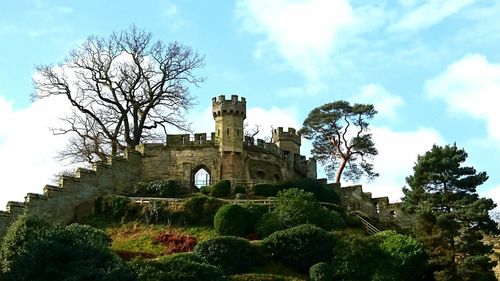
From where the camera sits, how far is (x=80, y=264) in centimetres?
3216

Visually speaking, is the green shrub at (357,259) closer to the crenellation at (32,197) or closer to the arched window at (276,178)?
the arched window at (276,178)

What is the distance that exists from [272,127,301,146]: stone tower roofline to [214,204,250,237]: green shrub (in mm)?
16706

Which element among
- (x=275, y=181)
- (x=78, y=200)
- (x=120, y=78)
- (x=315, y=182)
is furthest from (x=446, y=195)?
(x=120, y=78)

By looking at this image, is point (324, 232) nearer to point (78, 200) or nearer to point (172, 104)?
point (78, 200)

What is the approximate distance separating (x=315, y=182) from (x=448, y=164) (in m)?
12.5

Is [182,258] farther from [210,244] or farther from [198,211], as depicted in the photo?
[198,211]

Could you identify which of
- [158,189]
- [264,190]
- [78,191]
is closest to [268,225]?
[264,190]

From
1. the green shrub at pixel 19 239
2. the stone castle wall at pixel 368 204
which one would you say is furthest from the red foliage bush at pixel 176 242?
the stone castle wall at pixel 368 204

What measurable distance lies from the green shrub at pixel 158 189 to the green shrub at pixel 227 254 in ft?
39.8

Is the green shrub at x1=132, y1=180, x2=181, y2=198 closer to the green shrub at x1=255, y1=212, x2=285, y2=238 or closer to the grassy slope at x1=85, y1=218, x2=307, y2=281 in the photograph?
the grassy slope at x1=85, y1=218, x2=307, y2=281

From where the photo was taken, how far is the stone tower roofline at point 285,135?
60406mm

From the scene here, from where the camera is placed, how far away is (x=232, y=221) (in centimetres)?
4353

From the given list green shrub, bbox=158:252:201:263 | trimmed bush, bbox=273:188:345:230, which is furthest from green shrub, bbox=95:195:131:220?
green shrub, bbox=158:252:201:263

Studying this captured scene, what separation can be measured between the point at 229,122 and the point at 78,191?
37.7 ft
